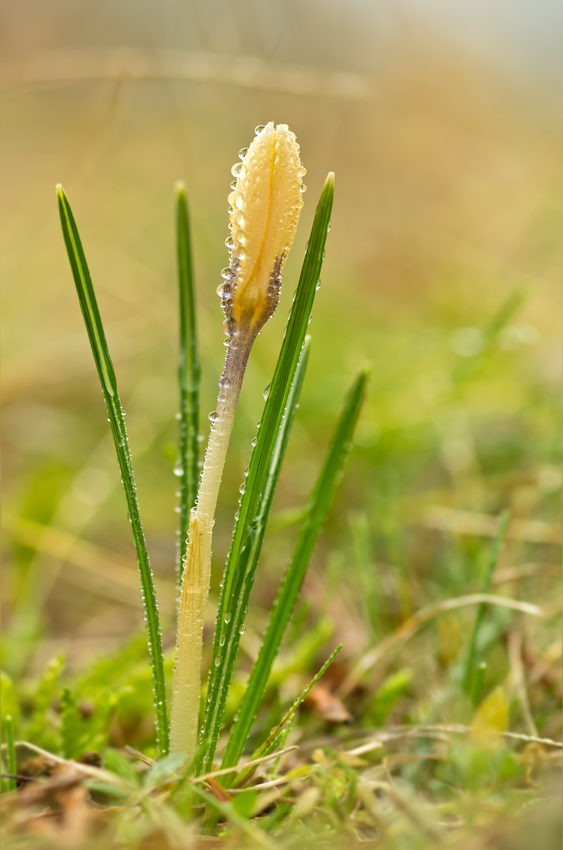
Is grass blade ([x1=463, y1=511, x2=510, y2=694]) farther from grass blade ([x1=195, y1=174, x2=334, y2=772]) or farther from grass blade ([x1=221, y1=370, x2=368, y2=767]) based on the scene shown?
grass blade ([x1=195, y1=174, x2=334, y2=772])

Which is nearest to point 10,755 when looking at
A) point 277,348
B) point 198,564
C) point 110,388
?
point 198,564

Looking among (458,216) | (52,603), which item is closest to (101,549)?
(52,603)

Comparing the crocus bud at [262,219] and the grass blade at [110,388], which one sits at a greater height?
the crocus bud at [262,219]

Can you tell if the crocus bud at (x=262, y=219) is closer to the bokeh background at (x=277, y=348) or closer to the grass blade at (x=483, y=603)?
the bokeh background at (x=277, y=348)

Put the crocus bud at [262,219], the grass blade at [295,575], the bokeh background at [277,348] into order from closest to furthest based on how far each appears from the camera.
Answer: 1. the crocus bud at [262,219]
2. the grass blade at [295,575]
3. the bokeh background at [277,348]

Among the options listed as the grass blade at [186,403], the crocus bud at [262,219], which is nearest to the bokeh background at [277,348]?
the grass blade at [186,403]

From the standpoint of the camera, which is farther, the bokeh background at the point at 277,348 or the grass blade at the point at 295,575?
the bokeh background at the point at 277,348
